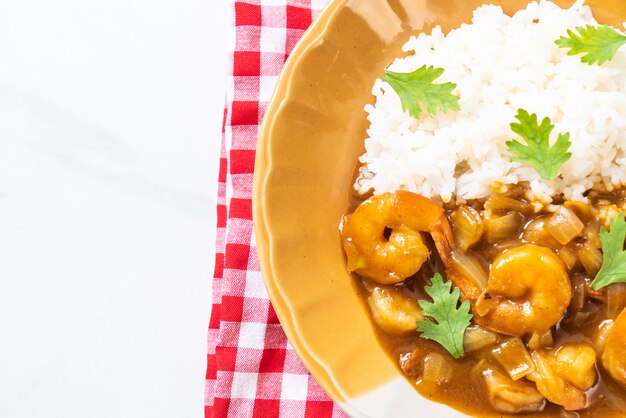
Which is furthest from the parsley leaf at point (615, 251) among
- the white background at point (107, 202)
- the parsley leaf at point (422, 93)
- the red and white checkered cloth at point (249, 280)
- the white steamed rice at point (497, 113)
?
the white background at point (107, 202)

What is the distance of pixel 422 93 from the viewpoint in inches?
139

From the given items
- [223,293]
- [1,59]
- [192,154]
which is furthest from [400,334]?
[1,59]

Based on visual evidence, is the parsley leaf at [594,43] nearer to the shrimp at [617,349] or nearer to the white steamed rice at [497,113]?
the white steamed rice at [497,113]

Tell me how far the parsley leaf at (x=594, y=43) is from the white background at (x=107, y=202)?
6.40 ft

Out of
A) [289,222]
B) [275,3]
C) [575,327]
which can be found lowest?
[575,327]

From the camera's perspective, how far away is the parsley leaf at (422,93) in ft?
11.5

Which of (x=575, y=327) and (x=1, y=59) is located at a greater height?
(x=1, y=59)

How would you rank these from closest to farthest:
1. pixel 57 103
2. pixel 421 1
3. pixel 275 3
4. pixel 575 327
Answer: pixel 575 327, pixel 421 1, pixel 275 3, pixel 57 103

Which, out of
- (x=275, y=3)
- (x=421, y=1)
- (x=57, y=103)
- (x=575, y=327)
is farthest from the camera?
(x=57, y=103)

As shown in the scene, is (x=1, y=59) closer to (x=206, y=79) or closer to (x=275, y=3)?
(x=206, y=79)

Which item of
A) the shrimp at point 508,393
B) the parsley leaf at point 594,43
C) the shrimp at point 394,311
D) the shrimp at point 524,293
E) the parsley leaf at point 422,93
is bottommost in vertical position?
the shrimp at point 508,393

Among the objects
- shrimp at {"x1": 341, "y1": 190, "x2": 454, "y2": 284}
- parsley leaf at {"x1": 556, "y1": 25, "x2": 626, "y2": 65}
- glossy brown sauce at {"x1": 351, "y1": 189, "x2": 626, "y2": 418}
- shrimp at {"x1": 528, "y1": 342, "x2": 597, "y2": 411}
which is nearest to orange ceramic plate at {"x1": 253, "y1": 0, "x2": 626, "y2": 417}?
glossy brown sauce at {"x1": 351, "y1": 189, "x2": 626, "y2": 418}

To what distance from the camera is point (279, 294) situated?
350 cm

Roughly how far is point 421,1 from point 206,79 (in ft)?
4.42
